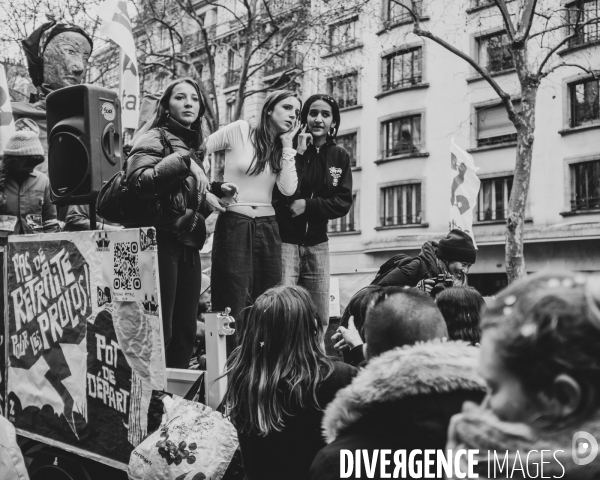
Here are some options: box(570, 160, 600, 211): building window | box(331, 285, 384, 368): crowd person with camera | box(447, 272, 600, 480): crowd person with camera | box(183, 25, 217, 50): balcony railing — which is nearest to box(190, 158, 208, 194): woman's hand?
box(331, 285, 384, 368): crowd person with camera

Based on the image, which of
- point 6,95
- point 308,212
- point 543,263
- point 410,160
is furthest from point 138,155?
point 410,160

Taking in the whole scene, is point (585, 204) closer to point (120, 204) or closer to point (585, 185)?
point (585, 185)

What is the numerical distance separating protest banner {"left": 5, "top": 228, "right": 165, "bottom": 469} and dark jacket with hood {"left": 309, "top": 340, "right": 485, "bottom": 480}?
161 centimetres

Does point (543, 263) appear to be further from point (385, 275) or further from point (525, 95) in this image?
point (385, 275)

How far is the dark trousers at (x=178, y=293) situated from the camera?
3912 millimetres

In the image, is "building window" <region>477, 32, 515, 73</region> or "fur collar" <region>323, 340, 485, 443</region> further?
"building window" <region>477, 32, 515, 73</region>

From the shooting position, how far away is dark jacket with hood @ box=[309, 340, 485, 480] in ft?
5.84

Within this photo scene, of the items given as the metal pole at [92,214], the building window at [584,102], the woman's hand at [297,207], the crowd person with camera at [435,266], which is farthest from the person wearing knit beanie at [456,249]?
the building window at [584,102]

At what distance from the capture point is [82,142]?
424 centimetres

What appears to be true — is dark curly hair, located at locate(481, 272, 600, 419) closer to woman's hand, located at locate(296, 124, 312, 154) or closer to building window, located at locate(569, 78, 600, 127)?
woman's hand, located at locate(296, 124, 312, 154)

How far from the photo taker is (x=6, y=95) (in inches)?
298

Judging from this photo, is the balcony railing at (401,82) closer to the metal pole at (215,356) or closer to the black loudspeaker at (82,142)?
the black loudspeaker at (82,142)

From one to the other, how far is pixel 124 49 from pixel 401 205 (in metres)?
20.0

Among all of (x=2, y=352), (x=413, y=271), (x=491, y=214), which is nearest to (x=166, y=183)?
(x=2, y=352)
